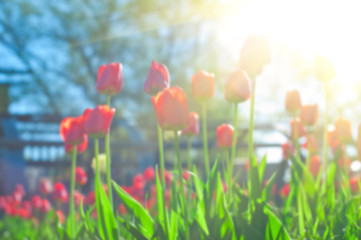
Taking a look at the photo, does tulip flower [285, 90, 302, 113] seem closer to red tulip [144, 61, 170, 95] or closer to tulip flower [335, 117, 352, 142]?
tulip flower [335, 117, 352, 142]

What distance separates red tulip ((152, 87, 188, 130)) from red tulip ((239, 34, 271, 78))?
37 centimetres

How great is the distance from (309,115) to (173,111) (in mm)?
1113

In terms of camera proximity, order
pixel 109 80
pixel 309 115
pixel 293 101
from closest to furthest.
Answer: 1. pixel 109 80
2. pixel 293 101
3. pixel 309 115

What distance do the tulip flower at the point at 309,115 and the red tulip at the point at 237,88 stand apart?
70 centimetres

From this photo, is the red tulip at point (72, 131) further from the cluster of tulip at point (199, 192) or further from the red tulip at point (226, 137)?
the red tulip at point (226, 137)

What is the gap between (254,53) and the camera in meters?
1.28

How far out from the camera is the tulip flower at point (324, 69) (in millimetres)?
1664

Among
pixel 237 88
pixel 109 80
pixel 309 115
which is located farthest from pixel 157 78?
pixel 309 115

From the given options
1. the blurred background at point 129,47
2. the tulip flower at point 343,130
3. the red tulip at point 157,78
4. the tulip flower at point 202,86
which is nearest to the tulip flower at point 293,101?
the tulip flower at point 343,130

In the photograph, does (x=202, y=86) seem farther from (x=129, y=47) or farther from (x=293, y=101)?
(x=129, y=47)

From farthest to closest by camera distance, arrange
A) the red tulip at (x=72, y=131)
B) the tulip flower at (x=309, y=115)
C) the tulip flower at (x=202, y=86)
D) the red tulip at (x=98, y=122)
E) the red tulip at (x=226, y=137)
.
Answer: the tulip flower at (x=309, y=115), the red tulip at (x=226, y=137), the tulip flower at (x=202, y=86), the red tulip at (x=72, y=131), the red tulip at (x=98, y=122)

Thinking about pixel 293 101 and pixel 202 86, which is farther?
pixel 293 101

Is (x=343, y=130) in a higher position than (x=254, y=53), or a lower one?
lower

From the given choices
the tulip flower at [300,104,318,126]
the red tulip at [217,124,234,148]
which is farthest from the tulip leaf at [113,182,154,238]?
→ the tulip flower at [300,104,318,126]
